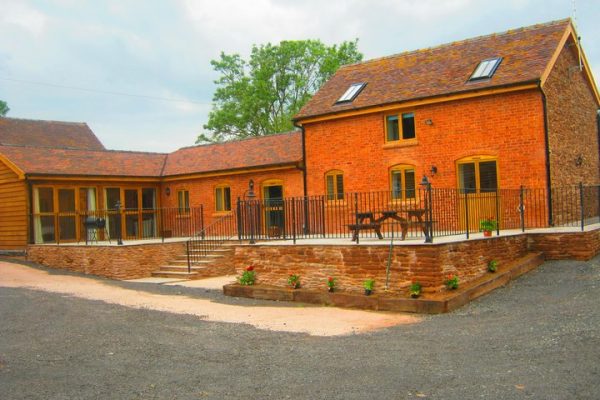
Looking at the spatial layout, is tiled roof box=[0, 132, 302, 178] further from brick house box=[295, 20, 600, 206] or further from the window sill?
the window sill

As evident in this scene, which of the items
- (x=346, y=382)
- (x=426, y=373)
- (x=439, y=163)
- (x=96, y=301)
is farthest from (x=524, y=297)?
(x=96, y=301)

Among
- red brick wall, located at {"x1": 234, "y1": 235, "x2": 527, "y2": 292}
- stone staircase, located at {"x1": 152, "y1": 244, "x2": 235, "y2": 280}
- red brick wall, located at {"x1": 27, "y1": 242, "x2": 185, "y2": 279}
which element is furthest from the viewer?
red brick wall, located at {"x1": 27, "y1": 242, "x2": 185, "y2": 279}

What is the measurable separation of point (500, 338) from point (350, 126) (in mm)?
12066

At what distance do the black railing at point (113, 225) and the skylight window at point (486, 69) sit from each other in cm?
1027

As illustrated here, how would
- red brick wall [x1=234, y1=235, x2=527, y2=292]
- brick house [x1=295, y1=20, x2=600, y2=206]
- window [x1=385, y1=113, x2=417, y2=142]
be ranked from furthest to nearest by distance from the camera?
window [x1=385, y1=113, x2=417, y2=142] < brick house [x1=295, y1=20, x2=600, y2=206] < red brick wall [x1=234, y1=235, x2=527, y2=292]

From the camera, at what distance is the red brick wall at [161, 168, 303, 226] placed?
21.0 metres

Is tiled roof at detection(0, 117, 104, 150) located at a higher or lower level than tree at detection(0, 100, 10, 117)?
lower

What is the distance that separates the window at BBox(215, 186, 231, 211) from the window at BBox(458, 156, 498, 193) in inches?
379

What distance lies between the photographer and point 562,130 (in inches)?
667

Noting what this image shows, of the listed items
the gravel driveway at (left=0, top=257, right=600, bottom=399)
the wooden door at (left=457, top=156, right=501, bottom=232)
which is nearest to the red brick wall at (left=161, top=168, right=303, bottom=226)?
the wooden door at (left=457, top=156, right=501, bottom=232)

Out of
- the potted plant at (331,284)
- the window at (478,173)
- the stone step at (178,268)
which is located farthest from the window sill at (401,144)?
the potted plant at (331,284)

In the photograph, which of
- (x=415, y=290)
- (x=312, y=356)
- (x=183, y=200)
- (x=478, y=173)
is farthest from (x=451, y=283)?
(x=183, y=200)

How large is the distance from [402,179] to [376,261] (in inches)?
286

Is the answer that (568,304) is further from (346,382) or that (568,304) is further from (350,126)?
(350,126)
